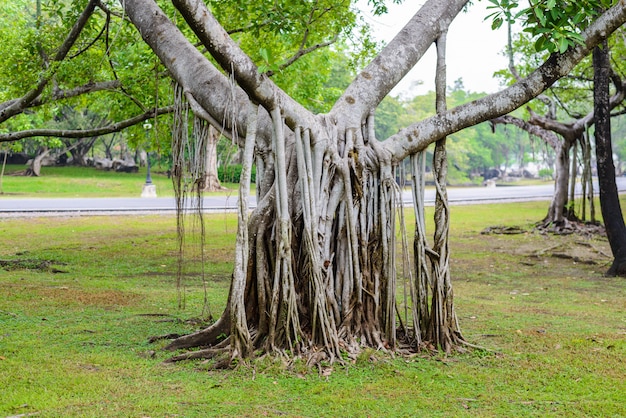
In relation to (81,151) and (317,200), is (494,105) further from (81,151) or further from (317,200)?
(81,151)

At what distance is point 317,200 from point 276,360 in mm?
1317

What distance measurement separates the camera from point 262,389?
16.4 feet

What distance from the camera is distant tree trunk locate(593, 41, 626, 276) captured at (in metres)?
10.7

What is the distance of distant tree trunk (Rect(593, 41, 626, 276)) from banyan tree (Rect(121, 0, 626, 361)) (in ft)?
16.2

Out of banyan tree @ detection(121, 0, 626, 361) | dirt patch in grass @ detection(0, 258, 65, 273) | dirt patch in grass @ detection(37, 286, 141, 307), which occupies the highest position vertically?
banyan tree @ detection(121, 0, 626, 361)

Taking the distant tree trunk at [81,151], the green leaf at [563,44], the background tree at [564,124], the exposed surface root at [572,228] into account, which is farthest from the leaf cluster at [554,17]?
the distant tree trunk at [81,151]

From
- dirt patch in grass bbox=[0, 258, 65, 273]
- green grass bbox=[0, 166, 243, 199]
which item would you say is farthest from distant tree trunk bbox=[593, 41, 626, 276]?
green grass bbox=[0, 166, 243, 199]

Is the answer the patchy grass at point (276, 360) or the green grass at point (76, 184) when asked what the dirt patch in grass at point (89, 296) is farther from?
the green grass at point (76, 184)

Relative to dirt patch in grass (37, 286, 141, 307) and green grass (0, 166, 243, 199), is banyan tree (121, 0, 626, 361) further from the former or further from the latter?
green grass (0, 166, 243, 199)

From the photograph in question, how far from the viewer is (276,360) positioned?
18.0 ft

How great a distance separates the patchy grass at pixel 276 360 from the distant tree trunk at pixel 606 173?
19.5 inches

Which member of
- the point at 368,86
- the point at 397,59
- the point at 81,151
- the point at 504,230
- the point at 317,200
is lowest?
the point at 504,230

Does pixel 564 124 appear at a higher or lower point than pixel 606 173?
higher

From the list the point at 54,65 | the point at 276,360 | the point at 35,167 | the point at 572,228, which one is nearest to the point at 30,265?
the point at 54,65
